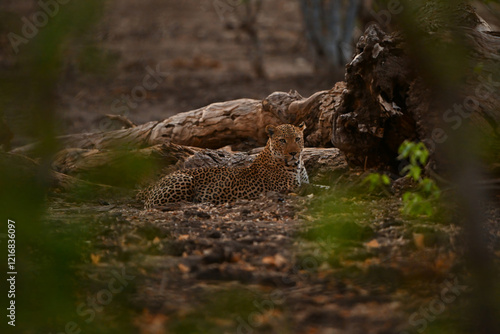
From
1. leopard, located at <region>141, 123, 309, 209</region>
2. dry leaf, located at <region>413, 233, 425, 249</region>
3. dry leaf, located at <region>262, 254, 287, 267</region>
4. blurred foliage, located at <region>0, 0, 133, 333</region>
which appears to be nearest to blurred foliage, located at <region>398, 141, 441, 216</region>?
dry leaf, located at <region>413, 233, 425, 249</region>

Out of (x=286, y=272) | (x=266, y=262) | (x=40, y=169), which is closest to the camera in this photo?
(x=40, y=169)

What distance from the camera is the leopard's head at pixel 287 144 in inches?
311

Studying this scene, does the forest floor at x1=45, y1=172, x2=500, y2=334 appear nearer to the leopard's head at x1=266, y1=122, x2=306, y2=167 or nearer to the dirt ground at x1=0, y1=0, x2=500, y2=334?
the dirt ground at x1=0, y1=0, x2=500, y2=334

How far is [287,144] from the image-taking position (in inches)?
312

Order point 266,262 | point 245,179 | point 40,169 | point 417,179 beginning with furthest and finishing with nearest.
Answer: point 245,179 → point 266,262 → point 417,179 → point 40,169

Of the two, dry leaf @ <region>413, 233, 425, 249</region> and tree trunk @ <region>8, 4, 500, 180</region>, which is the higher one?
tree trunk @ <region>8, 4, 500, 180</region>

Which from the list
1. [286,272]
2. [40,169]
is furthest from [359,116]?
[40,169]

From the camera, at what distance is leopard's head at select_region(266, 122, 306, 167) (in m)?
7.91

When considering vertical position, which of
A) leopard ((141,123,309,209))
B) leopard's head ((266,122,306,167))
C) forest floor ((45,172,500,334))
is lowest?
forest floor ((45,172,500,334))

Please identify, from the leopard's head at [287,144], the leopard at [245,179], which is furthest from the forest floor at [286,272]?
the leopard's head at [287,144]

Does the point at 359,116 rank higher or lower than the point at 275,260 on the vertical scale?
higher

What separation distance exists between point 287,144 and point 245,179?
67 cm

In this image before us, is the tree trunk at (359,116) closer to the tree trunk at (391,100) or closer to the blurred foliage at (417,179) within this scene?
the tree trunk at (391,100)

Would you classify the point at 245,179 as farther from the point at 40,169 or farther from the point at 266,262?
the point at 40,169
